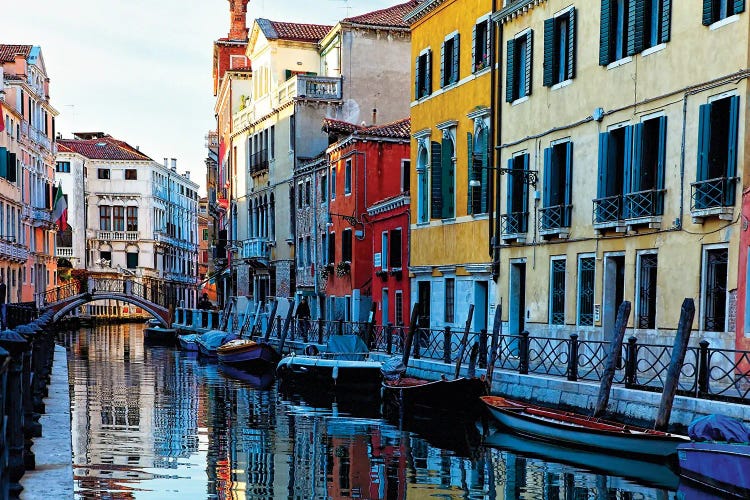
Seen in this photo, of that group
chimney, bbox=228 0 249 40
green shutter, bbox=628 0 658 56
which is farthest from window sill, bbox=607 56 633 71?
chimney, bbox=228 0 249 40

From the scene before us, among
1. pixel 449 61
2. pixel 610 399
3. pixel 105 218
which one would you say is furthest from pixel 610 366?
pixel 105 218

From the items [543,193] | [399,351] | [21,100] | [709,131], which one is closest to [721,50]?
[709,131]

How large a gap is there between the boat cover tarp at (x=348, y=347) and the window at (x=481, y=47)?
712 centimetres

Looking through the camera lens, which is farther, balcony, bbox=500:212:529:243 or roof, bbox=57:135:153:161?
roof, bbox=57:135:153:161

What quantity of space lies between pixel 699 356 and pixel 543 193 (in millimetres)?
7079

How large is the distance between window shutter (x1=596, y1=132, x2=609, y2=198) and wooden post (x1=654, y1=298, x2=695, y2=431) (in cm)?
555

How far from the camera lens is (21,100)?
167 feet

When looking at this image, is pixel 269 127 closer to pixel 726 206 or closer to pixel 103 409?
pixel 103 409

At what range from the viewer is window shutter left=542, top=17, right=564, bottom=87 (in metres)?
21.6

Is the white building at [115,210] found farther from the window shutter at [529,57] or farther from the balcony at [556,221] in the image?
the balcony at [556,221]

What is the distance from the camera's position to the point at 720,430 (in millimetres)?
11812

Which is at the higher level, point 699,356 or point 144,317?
point 699,356

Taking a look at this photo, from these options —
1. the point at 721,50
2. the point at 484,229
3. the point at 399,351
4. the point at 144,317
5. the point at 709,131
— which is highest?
the point at 721,50

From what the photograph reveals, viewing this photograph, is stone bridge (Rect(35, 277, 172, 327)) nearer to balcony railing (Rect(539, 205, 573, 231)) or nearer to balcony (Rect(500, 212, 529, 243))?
balcony (Rect(500, 212, 529, 243))
